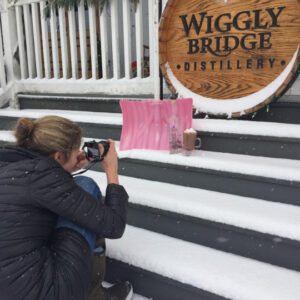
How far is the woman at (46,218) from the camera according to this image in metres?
1.00

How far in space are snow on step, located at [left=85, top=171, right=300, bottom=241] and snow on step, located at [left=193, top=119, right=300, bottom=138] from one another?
39 cm

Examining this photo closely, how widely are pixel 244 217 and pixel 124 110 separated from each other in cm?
111

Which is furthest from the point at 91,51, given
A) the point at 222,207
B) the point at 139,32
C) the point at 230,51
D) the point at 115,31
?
the point at 222,207

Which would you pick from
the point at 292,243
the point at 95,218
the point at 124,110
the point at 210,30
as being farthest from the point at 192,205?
the point at 210,30

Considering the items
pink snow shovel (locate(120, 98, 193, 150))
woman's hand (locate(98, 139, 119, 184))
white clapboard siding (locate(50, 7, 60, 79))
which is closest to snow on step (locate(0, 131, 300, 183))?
pink snow shovel (locate(120, 98, 193, 150))

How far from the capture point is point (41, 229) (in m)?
1.08

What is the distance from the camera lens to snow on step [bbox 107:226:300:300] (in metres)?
1.22

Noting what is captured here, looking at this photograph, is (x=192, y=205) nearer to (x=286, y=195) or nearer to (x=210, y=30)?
(x=286, y=195)

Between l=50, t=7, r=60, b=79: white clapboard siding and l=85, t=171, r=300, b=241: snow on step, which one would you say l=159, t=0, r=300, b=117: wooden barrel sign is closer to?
l=85, t=171, r=300, b=241: snow on step

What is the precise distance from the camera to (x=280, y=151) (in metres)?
1.79

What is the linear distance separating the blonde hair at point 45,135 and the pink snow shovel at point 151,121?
1.02 meters

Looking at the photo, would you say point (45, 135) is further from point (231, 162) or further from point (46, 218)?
point (231, 162)

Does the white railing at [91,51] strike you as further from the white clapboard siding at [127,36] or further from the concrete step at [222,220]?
the concrete step at [222,220]

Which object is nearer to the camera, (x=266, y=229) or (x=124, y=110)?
(x=266, y=229)
